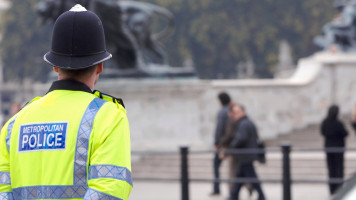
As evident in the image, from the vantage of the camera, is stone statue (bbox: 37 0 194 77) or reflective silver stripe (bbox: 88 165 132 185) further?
stone statue (bbox: 37 0 194 77)

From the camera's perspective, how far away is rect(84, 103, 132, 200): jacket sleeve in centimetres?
308

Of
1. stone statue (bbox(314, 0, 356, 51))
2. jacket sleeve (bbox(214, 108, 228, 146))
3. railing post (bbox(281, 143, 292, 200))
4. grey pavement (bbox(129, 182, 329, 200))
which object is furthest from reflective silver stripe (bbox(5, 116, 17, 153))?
stone statue (bbox(314, 0, 356, 51))

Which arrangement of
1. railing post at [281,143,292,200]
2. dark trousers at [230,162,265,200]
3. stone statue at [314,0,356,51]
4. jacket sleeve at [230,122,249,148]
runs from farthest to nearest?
stone statue at [314,0,356,51] < dark trousers at [230,162,265,200] < jacket sleeve at [230,122,249,148] < railing post at [281,143,292,200]

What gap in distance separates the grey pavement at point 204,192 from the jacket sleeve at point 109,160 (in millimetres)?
11092

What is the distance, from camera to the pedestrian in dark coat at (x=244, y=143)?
41.7 feet

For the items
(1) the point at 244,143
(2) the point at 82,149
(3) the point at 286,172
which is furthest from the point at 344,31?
(2) the point at 82,149

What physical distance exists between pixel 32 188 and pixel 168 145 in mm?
17030

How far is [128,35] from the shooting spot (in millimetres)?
19828

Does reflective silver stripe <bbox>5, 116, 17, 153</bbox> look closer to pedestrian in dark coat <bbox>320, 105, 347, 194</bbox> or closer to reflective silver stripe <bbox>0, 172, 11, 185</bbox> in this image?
reflective silver stripe <bbox>0, 172, 11, 185</bbox>

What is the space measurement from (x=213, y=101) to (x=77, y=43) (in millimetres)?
18871

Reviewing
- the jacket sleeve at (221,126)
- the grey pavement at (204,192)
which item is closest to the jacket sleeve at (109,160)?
the jacket sleeve at (221,126)

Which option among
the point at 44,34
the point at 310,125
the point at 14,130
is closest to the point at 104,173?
the point at 14,130

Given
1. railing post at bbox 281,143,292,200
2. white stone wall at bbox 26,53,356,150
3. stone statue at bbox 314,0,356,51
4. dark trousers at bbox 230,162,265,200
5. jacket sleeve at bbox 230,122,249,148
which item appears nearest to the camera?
railing post at bbox 281,143,292,200

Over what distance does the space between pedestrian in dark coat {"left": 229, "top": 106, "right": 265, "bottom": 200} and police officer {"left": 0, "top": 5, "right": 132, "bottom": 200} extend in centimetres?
944
